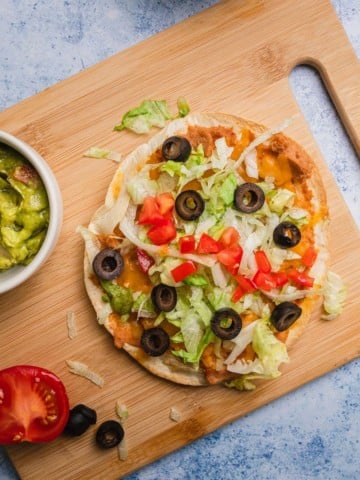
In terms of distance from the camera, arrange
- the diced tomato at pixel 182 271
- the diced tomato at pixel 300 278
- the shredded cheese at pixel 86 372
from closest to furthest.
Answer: the diced tomato at pixel 182 271 → the diced tomato at pixel 300 278 → the shredded cheese at pixel 86 372

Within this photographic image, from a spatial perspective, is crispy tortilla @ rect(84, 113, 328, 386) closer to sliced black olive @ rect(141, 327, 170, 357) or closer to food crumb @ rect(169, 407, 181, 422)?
sliced black olive @ rect(141, 327, 170, 357)

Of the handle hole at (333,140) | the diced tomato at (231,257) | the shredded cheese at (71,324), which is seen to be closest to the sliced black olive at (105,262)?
the shredded cheese at (71,324)

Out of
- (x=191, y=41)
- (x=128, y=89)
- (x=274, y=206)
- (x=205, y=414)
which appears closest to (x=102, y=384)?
(x=205, y=414)

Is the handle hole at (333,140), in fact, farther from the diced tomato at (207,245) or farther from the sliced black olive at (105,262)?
the sliced black olive at (105,262)

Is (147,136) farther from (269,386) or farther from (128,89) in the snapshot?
(269,386)

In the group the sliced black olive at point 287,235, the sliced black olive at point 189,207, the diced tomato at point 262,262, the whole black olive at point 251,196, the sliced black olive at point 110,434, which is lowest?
the sliced black olive at point 110,434

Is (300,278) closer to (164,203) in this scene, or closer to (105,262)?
(164,203)

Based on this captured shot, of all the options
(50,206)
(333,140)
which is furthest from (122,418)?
(333,140)
